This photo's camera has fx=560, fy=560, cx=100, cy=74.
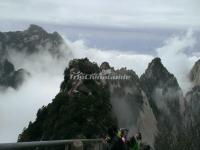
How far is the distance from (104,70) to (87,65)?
2279cm

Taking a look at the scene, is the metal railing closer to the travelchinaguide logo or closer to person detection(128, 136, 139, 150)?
person detection(128, 136, 139, 150)

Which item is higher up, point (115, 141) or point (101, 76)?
point (101, 76)

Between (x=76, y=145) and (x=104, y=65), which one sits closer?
(x=76, y=145)

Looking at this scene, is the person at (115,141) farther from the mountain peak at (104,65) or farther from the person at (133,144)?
the mountain peak at (104,65)

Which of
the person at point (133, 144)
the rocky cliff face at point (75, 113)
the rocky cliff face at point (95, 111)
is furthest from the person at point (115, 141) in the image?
the rocky cliff face at point (75, 113)

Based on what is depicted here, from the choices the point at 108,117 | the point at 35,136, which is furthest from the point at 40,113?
the point at 108,117

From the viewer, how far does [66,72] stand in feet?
404

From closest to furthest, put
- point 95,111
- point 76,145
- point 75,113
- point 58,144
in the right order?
point 58,144, point 76,145, point 75,113, point 95,111

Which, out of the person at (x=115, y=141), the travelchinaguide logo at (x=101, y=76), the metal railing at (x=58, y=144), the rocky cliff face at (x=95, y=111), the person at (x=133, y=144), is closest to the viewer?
the metal railing at (x=58, y=144)

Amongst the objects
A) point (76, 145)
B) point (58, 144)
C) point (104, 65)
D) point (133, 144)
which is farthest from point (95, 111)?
point (58, 144)

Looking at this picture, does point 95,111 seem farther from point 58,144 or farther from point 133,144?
point 58,144

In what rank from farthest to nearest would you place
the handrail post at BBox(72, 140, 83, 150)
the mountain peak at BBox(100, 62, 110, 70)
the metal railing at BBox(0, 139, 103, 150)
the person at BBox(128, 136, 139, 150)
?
1. the mountain peak at BBox(100, 62, 110, 70)
2. the person at BBox(128, 136, 139, 150)
3. the handrail post at BBox(72, 140, 83, 150)
4. the metal railing at BBox(0, 139, 103, 150)

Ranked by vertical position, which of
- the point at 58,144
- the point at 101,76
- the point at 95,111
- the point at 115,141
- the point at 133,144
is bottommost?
the point at 58,144

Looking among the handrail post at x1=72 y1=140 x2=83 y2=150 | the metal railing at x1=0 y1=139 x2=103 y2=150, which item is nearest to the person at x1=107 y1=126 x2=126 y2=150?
the metal railing at x1=0 y1=139 x2=103 y2=150
